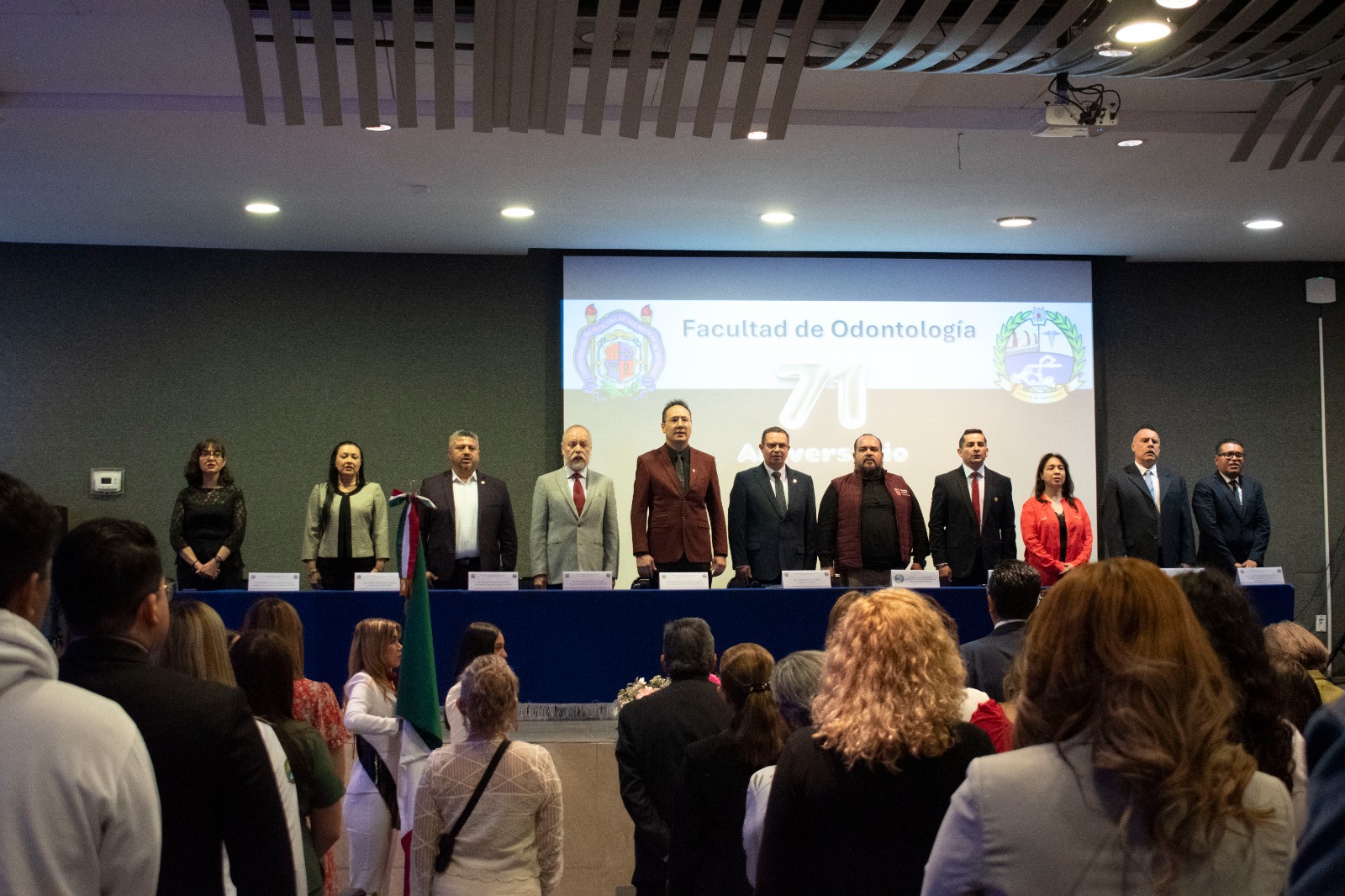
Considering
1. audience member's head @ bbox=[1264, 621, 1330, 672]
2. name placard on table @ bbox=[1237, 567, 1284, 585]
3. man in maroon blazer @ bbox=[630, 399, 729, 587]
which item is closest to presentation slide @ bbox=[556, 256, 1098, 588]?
man in maroon blazer @ bbox=[630, 399, 729, 587]

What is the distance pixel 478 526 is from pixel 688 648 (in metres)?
4.02

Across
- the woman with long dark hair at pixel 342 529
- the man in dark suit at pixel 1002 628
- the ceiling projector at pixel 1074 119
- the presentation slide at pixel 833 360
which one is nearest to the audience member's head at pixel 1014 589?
the man in dark suit at pixel 1002 628

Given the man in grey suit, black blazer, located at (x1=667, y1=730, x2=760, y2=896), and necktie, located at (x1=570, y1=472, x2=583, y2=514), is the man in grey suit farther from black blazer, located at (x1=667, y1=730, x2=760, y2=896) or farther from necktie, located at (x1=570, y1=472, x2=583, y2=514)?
black blazer, located at (x1=667, y1=730, x2=760, y2=896)

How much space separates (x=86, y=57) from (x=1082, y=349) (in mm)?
6856

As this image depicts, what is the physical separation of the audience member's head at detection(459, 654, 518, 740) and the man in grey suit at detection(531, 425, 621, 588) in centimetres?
409

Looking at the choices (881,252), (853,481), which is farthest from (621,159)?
(881,252)

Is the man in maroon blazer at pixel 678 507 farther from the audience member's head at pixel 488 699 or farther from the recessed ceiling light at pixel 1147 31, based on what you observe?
the recessed ceiling light at pixel 1147 31

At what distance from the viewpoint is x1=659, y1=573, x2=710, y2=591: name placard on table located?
20.0 feet

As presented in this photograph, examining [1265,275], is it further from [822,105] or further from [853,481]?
[822,105]

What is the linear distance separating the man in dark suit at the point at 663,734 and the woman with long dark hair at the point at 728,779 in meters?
0.49

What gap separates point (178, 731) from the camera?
63.8 inches

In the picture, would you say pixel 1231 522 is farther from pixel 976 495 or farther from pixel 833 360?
pixel 833 360

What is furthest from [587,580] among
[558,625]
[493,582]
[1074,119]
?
[1074,119]

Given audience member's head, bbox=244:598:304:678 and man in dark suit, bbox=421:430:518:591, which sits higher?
man in dark suit, bbox=421:430:518:591
